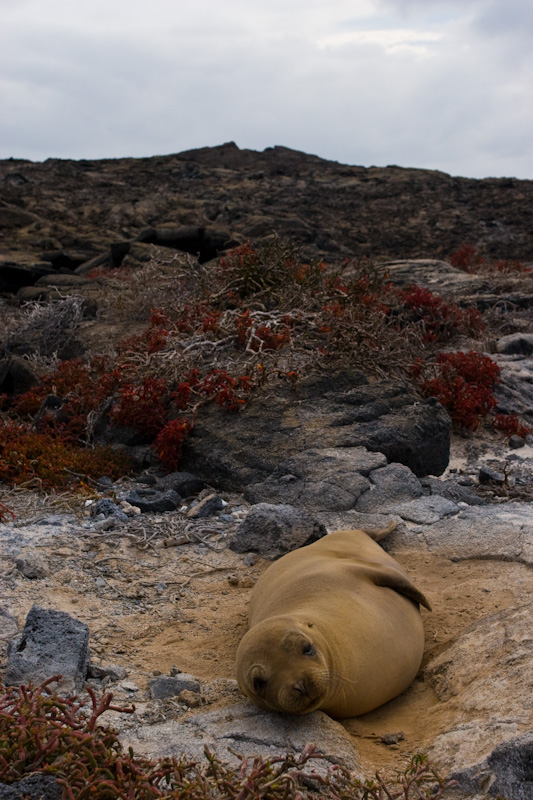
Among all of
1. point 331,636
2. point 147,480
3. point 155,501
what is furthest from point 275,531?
point 331,636

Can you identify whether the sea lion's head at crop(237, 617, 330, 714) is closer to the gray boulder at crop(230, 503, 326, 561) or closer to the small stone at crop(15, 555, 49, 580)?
the small stone at crop(15, 555, 49, 580)

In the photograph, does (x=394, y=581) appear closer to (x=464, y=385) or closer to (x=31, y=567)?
(x=31, y=567)

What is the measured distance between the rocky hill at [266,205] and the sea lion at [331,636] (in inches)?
837

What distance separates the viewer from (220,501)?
6812 mm

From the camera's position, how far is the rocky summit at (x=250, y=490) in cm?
333

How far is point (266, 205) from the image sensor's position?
38031mm

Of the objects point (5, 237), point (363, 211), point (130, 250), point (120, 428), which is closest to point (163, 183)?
point (363, 211)

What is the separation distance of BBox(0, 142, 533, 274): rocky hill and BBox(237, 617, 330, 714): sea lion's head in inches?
869

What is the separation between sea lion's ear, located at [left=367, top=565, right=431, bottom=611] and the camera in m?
4.11

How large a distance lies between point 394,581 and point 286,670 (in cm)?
121

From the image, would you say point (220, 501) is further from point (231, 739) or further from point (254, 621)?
point (231, 739)

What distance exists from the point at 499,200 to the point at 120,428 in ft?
115

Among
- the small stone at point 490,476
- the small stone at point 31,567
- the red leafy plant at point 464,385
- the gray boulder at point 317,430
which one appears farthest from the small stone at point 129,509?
the red leafy plant at point 464,385

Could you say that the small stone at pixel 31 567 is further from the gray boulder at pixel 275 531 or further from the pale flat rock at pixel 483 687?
the pale flat rock at pixel 483 687
